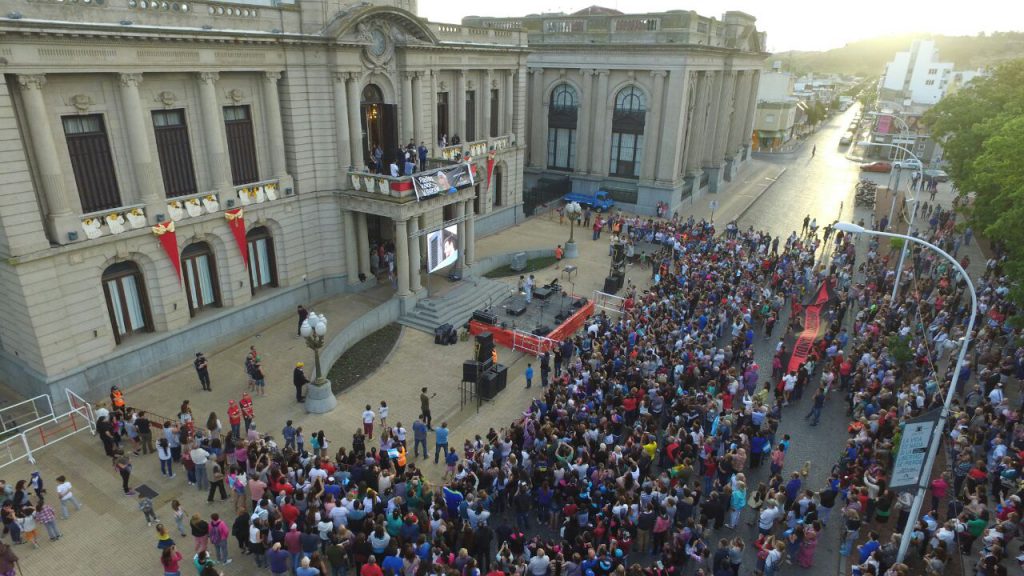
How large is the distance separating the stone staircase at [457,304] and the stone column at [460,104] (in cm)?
1042

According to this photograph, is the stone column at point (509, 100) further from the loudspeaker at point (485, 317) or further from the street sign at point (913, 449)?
the street sign at point (913, 449)

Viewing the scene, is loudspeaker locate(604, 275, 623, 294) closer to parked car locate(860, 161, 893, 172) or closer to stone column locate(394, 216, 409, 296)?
stone column locate(394, 216, 409, 296)

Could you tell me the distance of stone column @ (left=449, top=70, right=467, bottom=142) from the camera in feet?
121

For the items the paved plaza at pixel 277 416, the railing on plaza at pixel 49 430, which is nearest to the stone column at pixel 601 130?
the paved plaza at pixel 277 416

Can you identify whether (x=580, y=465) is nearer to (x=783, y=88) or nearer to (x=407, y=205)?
(x=407, y=205)

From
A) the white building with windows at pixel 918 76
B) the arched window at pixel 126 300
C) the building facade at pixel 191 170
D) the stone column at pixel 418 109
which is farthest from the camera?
the white building with windows at pixel 918 76

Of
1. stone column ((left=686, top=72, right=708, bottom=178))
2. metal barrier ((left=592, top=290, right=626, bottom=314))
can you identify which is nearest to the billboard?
metal barrier ((left=592, top=290, right=626, bottom=314))

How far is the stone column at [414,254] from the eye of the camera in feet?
94.7

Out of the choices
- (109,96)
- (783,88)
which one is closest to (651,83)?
(109,96)

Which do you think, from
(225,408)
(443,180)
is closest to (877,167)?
(443,180)

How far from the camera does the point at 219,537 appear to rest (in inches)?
564

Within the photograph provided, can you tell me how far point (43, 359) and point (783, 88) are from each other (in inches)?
3633

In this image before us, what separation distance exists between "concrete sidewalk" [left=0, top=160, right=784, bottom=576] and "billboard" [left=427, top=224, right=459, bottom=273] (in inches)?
121

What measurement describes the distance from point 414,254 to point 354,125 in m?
6.64
